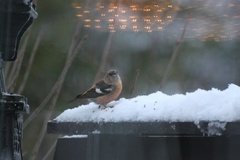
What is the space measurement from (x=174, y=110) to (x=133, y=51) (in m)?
4.20

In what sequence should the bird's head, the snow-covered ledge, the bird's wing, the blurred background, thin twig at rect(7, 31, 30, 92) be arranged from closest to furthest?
the snow-covered ledge, the bird's wing, the bird's head, thin twig at rect(7, 31, 30, 92), the blurred background

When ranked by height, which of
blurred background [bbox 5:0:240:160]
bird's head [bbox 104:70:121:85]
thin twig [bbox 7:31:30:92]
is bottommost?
bird's head [bbox 104:70:121:85]

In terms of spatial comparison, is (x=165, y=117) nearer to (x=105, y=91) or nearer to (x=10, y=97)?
(x=10, y=97)

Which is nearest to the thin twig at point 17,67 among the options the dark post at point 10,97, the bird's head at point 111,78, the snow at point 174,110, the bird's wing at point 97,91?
the bird's head at point 111,78

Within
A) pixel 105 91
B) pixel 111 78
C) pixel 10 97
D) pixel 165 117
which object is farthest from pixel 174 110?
pixel 111 78

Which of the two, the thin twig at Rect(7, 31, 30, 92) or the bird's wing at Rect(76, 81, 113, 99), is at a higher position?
the thin twig at Rect(7, 31, 30, 92)

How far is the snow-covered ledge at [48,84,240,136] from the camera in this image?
2928 mm

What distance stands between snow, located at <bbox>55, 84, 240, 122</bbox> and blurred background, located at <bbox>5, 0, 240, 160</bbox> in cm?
307

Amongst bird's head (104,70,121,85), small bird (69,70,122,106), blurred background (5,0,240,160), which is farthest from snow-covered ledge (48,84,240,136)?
blurred background (5,0,240,160)

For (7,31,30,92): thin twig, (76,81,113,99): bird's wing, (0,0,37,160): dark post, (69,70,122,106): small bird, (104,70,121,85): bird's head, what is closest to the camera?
(0,0,37,160): dark post

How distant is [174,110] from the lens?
307cm

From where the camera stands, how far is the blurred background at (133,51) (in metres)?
6.58

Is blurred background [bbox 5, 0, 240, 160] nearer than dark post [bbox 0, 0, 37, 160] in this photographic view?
No

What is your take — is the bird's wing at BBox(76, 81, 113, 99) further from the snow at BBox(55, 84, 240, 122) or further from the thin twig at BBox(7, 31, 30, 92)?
the thin twig at BBox(7, 31, 30, 92)
